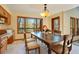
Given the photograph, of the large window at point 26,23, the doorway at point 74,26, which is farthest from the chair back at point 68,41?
the large window at point 26,23

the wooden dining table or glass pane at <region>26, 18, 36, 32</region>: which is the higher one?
glass pane at <region>26, 18, 36, 32</region>

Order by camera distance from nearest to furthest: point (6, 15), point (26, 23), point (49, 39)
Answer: point (26, 23) → point (6, 15) → point (49, 39)

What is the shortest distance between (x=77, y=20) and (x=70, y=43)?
1.31 ft

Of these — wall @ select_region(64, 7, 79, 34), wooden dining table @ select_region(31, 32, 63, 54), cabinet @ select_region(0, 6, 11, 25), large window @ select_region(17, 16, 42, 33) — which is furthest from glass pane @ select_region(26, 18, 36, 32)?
wall @ select_region(64, 7, 79, 34)

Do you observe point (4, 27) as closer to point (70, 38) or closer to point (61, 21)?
point (61, 21)

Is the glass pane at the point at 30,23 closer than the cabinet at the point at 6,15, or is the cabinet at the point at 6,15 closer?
the glass pane at the point at 30,23

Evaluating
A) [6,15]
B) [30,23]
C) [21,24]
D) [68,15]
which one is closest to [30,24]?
[30,23]

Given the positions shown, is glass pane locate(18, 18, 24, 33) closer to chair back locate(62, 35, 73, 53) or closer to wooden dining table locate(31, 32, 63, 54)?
wooden dining table locate(31, 32, 63, 54)

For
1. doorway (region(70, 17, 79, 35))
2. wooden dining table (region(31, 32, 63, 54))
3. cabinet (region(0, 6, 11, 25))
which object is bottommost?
wooden dining table (region(31, 32, 63, 54))

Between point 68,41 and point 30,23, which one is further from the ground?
point 30,23

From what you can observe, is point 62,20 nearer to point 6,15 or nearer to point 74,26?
point 74,26

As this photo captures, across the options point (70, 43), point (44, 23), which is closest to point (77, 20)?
point (70, 43)

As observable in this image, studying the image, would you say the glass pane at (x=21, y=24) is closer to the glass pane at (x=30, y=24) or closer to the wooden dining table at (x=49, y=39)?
the glass pane at (x=30, y=24)
